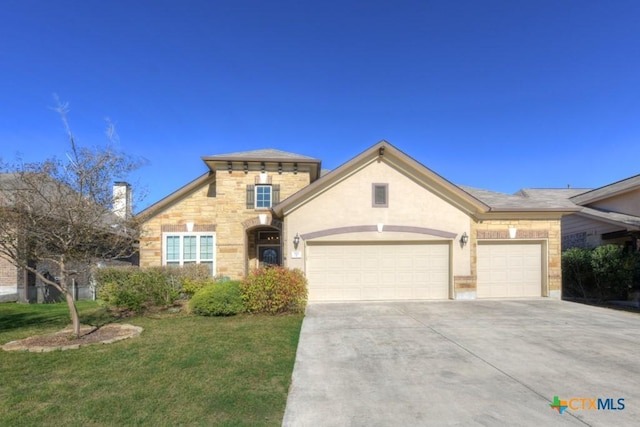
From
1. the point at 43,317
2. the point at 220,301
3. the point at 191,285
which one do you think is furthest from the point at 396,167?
the point at 43,317

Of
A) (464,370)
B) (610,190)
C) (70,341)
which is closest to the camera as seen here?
(464,370)

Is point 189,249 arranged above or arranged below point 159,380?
Result: above

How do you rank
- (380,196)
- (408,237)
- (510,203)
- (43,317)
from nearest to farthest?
1. (43,317)
2. (408,237)
3. (380,196)
4. (510,203)

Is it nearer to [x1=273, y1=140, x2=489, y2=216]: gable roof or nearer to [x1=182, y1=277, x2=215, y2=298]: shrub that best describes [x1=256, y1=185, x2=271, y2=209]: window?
[x1=273, y1=140, x2=489, y2=216]: gable roof

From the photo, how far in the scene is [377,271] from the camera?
43.0 feet

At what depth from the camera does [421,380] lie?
5371 mm

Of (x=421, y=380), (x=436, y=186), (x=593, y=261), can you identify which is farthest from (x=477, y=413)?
(x=593, y=261)

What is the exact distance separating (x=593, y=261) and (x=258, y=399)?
1448 centimetres

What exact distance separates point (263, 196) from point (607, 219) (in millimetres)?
14131

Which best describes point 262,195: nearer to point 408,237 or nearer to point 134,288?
point 134,288

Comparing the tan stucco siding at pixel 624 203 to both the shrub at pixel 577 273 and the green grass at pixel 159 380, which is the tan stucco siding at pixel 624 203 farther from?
the green grass at pixel 159 380

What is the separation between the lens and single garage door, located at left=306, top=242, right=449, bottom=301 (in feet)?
42.5

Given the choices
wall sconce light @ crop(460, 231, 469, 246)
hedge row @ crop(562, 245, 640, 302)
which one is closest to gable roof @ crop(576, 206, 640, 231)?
hedge row @ crop(562, 245, 640, 302)

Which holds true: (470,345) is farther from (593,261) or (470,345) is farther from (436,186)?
(593,261)
